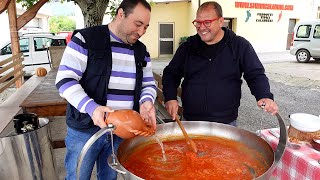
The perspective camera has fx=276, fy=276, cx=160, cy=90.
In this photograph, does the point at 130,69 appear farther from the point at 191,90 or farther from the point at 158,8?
the point at 158,8

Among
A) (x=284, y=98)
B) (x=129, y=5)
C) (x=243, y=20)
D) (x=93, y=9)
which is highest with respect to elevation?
(x=243, y=20)

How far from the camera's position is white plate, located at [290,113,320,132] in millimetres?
1888

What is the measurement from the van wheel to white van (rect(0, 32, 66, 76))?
11.4 metres

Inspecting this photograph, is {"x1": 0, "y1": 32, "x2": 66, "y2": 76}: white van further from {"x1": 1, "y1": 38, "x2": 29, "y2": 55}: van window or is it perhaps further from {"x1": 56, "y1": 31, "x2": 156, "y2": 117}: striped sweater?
{"x1": 56, "y1": 31, "x2": 156, "y2": 117}: striped sweater

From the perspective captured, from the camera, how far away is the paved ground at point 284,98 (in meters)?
5.13

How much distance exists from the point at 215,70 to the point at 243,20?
1640cm

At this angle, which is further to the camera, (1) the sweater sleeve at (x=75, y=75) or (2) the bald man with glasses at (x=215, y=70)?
(2) the bald man with glasses at (x=215, y=70)

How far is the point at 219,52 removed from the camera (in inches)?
86.9

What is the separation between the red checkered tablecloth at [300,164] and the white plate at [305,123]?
0.37 feet

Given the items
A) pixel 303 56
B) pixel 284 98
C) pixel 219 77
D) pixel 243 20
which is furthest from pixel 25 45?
pixel 243 20

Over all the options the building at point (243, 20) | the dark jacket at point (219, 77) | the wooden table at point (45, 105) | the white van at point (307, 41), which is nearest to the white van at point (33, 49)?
the building at point (243, 20)

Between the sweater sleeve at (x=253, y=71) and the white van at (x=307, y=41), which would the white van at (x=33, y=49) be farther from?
the white van at (x=307, y=41)

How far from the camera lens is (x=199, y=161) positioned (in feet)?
5.09

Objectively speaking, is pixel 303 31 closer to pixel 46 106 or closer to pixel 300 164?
pixel 46 106
